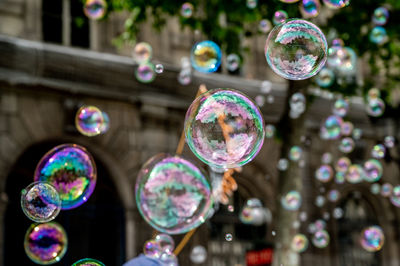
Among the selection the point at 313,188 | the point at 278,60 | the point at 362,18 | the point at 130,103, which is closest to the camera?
the point at 278,60

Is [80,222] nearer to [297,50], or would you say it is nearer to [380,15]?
[297,50]

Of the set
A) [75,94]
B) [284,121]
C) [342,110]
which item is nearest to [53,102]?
[75,94]

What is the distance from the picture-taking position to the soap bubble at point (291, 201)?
24.4ft

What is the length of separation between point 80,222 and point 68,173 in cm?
422

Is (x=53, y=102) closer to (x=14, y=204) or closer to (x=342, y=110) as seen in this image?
(x=14, y=204)

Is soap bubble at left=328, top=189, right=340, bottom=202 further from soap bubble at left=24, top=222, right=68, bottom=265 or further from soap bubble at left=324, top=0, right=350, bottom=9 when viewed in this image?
soap bubble at left=24, top=222, right=68, bottom=265

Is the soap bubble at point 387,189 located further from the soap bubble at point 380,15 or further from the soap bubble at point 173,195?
the soap bubble at point 173,195

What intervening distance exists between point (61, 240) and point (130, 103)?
4.87 metres

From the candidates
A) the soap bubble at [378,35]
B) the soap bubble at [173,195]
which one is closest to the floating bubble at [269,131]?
the soap bubble at [378,35]

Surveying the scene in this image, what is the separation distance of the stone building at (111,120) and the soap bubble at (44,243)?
10.7 feet

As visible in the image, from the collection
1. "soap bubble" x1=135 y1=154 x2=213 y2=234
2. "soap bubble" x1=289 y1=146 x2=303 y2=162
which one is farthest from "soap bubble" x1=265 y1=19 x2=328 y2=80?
"soap bubble" x1=289 y1=146 x2=303 y2=162

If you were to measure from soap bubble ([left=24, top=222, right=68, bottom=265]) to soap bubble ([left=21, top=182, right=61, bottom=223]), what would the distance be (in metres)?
0.35

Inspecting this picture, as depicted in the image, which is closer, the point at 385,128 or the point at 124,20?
the point at 124,20

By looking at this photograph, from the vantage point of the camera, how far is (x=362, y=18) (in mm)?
8711
